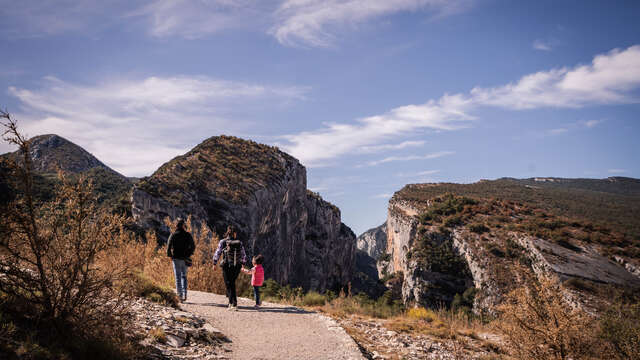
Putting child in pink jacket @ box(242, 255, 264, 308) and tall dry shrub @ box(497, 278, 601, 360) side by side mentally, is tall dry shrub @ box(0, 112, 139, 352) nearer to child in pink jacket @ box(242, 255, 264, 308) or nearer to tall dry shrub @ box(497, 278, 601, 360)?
→ child in pink jacket @ box(242, 255, 264, 308)

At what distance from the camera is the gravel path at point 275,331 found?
5.72 metres

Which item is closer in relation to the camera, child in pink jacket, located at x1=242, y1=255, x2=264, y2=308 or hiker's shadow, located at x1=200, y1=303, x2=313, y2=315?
hiker's shadow, located at x1=200, y1=303, x2=313, y2=315

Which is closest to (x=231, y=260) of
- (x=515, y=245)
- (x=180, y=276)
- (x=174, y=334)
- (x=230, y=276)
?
(x=230, y=276)

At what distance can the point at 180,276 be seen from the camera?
817cm

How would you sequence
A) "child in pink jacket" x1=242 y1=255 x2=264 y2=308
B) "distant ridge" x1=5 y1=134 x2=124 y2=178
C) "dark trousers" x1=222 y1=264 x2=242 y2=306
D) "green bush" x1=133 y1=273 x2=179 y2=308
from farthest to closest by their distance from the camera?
"distant ridge" x1=5 y1=134 x2=124 y2=178
"child in pink jacket" x1=242 y1=255 x2=264 y2=308
"dark trousers" x1=222 y1=264 x2=242 y2=306
"green bush" x1=133 y1=273 x2=179 y2=308

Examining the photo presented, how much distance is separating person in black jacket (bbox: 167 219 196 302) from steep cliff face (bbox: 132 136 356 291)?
14858 mm

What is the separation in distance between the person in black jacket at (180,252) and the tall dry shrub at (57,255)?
356 centimetres

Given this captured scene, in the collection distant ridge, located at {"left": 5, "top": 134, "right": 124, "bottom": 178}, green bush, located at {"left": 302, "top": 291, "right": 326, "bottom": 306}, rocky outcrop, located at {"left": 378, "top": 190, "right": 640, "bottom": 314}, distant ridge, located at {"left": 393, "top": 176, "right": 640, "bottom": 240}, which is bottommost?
rocky outcrop, located at {"left": 378, "top": 190, "right": 640, "bottom": 314}

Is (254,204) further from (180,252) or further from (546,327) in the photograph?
(546,327)

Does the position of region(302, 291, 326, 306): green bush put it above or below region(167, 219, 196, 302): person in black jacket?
below

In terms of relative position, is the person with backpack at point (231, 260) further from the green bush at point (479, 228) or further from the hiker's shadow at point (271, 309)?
the green bush at point (479, 228)

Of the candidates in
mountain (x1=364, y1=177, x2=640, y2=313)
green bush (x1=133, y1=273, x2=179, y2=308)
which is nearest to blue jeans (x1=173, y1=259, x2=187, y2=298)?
green bush (x1=133, y1=273, x2=179, y2=308)

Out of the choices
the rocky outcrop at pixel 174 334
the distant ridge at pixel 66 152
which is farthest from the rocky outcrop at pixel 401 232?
the rocky outcrop at pixel 174 334

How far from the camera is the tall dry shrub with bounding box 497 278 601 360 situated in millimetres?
7156
